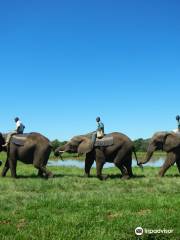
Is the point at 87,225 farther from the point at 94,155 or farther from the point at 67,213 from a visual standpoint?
the point at 94,155

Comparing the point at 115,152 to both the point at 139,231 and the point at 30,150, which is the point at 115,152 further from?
the point at 139,231

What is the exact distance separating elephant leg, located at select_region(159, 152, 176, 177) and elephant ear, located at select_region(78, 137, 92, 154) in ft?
12.3

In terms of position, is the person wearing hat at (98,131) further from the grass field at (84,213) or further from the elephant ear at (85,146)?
the grass field at (84,213)

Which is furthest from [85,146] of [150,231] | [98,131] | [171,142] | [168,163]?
[150,231]

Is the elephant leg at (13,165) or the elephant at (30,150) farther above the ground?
the elephant at (30,150)

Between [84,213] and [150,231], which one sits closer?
[150,231]

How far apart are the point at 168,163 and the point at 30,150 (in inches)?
270

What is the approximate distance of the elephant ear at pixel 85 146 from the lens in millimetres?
22138

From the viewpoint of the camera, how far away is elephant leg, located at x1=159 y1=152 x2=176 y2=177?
885 inches

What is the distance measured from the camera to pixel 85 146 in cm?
2242

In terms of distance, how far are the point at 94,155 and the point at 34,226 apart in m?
12.5

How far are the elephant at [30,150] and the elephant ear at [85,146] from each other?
1.62 m

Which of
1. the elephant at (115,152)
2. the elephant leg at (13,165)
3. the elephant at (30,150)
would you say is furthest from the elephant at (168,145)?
the elephant leg at (13,165)

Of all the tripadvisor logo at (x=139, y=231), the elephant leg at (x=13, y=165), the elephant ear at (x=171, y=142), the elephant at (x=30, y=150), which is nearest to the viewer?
the tripadvisor logo at (x=139, y=231)
